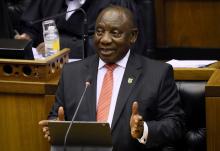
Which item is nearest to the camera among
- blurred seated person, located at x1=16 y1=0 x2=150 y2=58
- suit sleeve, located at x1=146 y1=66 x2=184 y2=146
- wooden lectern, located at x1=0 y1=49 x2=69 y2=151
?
suit sleeve, located at x1=146 y1=66 x2=184 y2=146

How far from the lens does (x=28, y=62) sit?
317 centimetres

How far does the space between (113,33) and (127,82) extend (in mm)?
225

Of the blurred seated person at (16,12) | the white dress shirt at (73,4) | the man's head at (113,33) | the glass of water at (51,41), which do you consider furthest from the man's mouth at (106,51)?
the blurred seated person at (16,12)

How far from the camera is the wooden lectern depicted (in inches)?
126

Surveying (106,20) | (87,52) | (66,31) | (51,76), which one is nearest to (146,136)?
(106,20)

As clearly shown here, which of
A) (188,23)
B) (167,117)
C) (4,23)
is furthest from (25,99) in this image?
(188,23)

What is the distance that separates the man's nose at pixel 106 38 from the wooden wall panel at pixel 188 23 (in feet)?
7.17

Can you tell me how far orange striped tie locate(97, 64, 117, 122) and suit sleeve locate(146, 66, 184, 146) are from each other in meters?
0.21

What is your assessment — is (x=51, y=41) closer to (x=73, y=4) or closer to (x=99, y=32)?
(x=73, y=4)

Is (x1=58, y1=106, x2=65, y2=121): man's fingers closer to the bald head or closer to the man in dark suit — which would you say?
the man in dark suit

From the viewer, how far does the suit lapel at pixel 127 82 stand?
279 cm

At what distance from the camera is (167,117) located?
2.80 m

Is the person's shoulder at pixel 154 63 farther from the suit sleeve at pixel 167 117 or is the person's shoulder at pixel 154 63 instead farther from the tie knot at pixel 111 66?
the tie knot at pixel 111 66

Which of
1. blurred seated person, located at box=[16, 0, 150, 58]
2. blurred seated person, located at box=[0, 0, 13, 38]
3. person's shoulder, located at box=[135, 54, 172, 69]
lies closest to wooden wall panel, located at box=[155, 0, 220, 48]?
blurred seated person, located at box=[16, 0, 150, 58]
